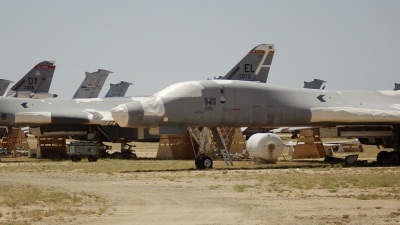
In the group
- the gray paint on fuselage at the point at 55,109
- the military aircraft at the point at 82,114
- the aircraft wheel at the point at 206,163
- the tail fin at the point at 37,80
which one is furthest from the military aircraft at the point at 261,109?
the tail fin at the point at 37,80

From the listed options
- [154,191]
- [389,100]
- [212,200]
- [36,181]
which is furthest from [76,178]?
[389,100]

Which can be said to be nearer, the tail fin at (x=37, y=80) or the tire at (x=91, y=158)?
the tire at (x=91, y=158)

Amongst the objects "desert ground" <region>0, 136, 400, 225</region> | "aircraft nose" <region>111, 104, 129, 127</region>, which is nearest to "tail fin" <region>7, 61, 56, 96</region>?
"desert ground" <region>0, 136, 400, 225</region>

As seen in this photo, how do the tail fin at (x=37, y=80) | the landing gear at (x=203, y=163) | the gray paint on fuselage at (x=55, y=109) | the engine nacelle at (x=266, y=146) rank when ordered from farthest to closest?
the tail fin at (x=37, y=80), the gray paint on fuselage at (x=55, y=109), the engine nacelle at (x=266, y=146), the landing gear at (x=203, y=163)

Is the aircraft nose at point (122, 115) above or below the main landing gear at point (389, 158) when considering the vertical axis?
above

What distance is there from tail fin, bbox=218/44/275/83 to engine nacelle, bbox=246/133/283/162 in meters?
→ 3.81

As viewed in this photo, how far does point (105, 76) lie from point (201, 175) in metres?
35.8

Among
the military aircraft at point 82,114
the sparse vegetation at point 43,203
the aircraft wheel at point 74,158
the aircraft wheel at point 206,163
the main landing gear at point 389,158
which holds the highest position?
the military aircraft at point 82,114

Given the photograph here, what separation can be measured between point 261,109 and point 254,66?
568 centimetres

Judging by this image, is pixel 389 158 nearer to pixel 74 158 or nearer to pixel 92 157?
pixel 92 157

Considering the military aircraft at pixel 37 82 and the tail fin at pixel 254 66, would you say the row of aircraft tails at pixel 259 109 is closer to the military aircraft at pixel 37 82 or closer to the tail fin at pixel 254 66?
the tail fin at pixel 254 66

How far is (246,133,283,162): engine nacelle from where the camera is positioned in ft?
90.0

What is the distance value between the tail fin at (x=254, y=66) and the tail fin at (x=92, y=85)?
2643cm

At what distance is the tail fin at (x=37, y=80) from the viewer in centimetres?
5206
